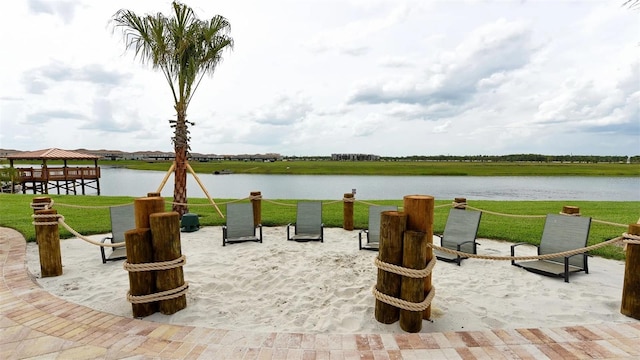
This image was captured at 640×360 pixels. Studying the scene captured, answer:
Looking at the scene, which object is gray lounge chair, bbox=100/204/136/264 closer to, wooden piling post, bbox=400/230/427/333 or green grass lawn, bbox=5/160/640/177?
wooden piling post, bbox=400/230/427/333

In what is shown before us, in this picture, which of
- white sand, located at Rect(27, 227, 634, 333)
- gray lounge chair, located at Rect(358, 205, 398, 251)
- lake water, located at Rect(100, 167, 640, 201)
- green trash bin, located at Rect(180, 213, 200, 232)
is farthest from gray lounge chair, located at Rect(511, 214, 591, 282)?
lake water, located at Rect(100, 167, 640, 201)

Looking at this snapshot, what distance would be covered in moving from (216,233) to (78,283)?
12.1 ft

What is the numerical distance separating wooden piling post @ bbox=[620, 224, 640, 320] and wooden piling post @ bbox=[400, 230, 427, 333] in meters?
2.61

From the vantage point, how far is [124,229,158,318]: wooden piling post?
4016mm

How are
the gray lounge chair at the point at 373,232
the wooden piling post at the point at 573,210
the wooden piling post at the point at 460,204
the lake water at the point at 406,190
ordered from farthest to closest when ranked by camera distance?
the lake water at the point at 406,190, the wooden piling post at the point at 460,204, the gray lounge chair at the point at 373,232, the wooden piling post at the point at 573,210

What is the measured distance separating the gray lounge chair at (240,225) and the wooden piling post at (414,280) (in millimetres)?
4493

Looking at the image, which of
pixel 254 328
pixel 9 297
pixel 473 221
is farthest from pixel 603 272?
pixel 9 297

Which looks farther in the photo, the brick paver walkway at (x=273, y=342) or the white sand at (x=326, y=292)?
the white sand at (x=326, y=292)

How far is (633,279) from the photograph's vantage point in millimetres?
3973

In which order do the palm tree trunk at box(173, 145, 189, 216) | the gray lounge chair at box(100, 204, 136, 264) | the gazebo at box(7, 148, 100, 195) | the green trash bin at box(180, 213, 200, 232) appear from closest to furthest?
the gray lounge chair at box(100, 204, 136, 264) < the green trash bin at box(180, 213, 200, 232) < the palm tree trunk at box(173, 145, 189, 216) < the gazebo at box(7, 148, 100, 195)

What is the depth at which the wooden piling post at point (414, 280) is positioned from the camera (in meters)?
3.66

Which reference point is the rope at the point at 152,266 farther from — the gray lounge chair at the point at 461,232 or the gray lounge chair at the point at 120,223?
the gray lounge chair at the point at 461,232

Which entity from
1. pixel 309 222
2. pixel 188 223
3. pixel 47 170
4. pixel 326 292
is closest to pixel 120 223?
pixel 188 223

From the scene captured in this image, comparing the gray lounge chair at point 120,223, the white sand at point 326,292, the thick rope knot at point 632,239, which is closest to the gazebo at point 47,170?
the white sand at point 326,292
